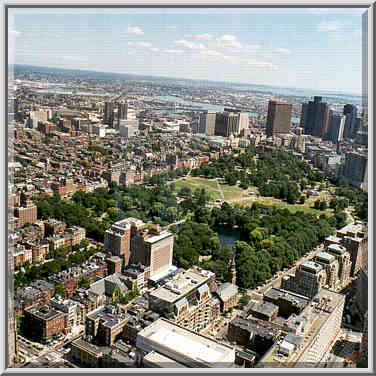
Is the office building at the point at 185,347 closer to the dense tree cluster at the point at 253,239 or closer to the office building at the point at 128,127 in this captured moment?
the dense tree cluster at the point at 253,239

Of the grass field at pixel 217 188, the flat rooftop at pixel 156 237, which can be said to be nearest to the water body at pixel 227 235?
the grass field at pixel 217 188

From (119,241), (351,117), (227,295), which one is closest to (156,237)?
(119,241)

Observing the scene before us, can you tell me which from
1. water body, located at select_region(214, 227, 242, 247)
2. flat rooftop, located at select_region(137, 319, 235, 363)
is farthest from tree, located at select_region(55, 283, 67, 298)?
water body, located at select_region(214, 227, 242, 247)

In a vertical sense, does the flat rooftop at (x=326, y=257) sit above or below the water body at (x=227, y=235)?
above

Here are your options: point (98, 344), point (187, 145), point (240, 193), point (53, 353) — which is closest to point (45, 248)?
point (53, 353)

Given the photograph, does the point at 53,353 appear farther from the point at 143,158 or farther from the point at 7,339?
the point at 143,158
